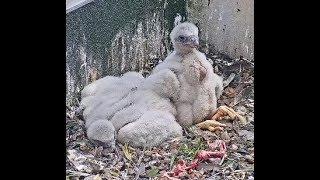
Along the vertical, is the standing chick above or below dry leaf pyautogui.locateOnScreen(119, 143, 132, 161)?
above

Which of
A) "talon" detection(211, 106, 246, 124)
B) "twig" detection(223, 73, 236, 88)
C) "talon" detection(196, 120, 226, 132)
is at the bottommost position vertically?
"talon" detection(196, 120, 226, 132)

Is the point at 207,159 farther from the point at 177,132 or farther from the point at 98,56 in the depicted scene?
the point at 98,56

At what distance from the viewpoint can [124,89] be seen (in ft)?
10.3

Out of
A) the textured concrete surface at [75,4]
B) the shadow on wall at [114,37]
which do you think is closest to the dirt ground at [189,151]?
the shadow on wall at [114,37]

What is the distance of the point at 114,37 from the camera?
3176mm

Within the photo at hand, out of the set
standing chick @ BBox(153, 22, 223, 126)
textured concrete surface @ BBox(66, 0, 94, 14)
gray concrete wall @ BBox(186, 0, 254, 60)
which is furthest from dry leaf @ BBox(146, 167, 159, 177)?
textured concrete surface @ BBox(66, 0, 94, 14)

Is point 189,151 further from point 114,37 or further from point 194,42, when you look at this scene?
point 114,37

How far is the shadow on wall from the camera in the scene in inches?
124

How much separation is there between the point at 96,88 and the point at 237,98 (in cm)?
53

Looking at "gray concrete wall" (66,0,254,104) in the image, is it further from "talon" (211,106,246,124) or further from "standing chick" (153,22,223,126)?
"talon" (211,106,246,124)

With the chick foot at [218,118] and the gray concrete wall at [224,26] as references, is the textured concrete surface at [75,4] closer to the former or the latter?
the gray concrete wall at [224,26]

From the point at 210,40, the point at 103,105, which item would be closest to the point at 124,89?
the point at 103,105

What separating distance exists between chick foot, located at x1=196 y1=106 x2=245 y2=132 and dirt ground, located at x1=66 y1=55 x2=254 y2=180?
0.01 meters

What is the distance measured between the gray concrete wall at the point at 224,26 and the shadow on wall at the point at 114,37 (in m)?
0.07
